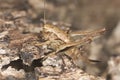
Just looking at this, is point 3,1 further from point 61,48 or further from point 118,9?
point 118,9

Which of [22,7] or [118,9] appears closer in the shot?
[22,7]

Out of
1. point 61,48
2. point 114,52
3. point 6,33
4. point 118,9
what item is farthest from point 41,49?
point 118,9

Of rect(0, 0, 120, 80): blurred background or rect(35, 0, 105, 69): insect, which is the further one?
rect(0, 0, 120, 80): blurred background

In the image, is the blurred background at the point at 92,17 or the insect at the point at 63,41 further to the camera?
the blurred background at the point at 92,17

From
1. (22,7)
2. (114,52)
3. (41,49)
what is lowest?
(114,52)

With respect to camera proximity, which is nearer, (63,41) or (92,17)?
(63,41)

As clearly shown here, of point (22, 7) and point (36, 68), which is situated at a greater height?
point (22, 7)


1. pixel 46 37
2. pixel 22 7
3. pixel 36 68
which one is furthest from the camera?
pixel 22 7

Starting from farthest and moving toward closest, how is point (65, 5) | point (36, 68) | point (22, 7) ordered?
point (65, 5), point (22, 7), point (36, 68)
